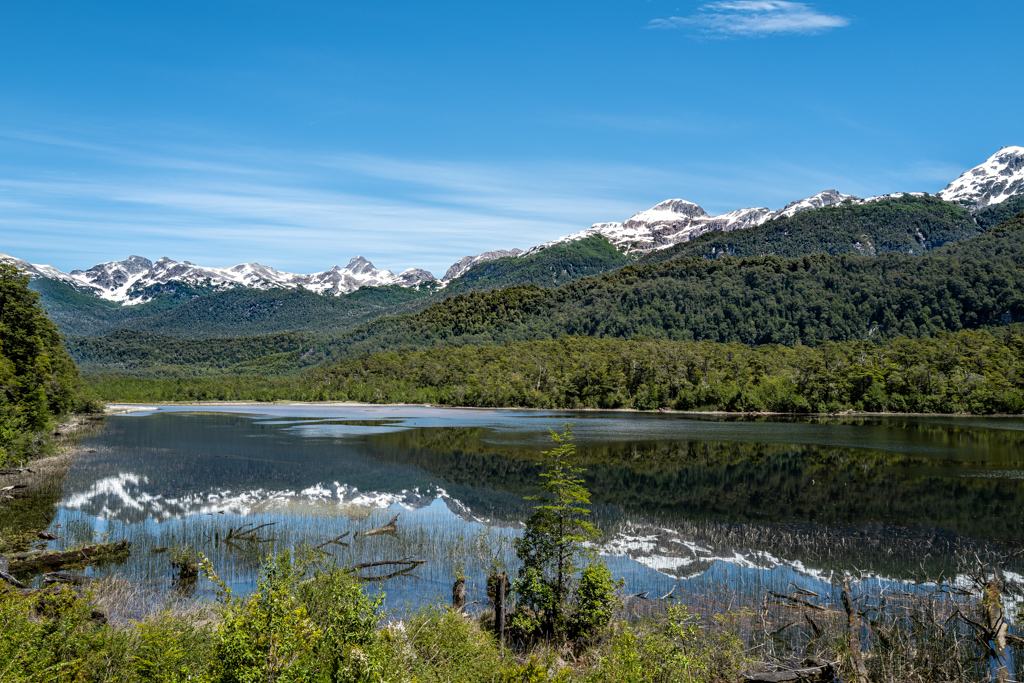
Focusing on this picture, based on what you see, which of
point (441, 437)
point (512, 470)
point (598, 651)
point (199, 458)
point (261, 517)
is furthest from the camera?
point (441, 437)

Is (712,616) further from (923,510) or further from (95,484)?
(95,484)

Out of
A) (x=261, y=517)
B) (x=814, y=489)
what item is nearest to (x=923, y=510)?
(x=814, y=489)

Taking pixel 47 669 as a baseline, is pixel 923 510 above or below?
below

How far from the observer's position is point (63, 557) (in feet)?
73.8

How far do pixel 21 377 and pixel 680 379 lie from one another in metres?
110

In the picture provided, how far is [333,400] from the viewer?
17212 centimetres

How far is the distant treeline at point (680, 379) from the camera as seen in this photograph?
11700 centimetres

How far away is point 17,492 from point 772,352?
15577 centimetres

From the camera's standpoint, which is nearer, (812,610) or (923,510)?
(812,610)

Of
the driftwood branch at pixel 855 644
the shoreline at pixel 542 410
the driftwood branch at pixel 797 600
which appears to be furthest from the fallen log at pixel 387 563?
the shoreline at pixel 542 410

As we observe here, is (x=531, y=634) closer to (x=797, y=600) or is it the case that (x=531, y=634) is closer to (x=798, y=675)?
(x=798, y=675)

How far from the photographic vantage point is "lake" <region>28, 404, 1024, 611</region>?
76.7 ft

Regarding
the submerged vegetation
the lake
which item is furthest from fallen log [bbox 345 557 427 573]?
the submerged vegetation

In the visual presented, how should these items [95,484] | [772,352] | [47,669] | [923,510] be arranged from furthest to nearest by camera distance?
[772,352]
[95,484]
[923,510]
[47,669]
